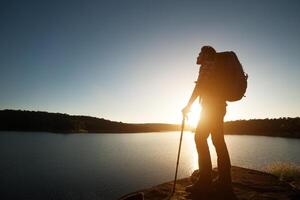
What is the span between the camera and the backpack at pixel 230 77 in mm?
6199

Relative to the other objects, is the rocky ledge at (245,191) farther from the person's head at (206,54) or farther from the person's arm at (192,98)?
the person's head at (206,54)

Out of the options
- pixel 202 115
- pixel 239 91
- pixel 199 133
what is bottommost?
pixel 199 133

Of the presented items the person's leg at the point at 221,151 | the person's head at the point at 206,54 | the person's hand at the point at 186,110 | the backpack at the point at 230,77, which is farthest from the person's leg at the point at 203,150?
the person's head at the point at 206,54

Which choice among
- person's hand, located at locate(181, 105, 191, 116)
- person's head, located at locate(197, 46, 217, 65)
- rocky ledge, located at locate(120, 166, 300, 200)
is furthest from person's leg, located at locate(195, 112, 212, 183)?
person's head, located at locate(197, 46, 217, 65)

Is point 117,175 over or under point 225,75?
under

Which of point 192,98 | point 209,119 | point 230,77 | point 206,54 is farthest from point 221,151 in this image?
point 206,54

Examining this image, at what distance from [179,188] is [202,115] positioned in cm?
186

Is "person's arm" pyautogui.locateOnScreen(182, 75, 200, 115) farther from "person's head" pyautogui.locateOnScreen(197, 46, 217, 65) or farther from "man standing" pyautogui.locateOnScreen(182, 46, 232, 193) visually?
"person's head" pyautogui.locateOnScreen(197, 46, 217, 65)

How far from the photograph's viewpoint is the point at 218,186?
6.44m

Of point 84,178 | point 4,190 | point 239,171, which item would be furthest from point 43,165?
point 239,171

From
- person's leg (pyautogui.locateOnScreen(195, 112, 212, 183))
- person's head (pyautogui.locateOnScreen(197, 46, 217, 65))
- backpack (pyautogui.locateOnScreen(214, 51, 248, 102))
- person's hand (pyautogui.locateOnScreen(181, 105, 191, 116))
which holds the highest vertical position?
person's head (pyautogui.locateOnScreen(197, 46, 217, 65))

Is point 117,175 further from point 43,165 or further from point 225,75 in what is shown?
point 225,75

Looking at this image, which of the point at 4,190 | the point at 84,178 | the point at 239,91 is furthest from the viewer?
the point at 84,178

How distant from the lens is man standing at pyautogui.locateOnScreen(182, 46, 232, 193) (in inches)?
249
